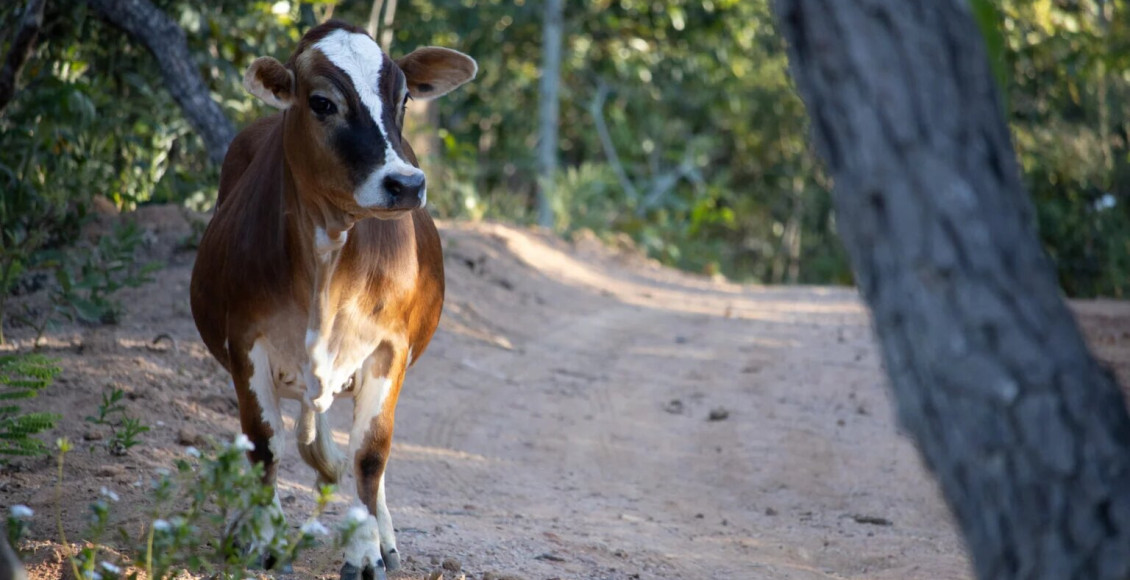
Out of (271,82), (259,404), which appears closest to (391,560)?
(259,404)

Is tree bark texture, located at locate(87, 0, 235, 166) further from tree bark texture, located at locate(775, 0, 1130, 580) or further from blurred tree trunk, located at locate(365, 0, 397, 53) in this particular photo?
tree bark texture, located at locate(775, 0, 1130, 580)

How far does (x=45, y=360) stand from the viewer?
Answer: 165 inches

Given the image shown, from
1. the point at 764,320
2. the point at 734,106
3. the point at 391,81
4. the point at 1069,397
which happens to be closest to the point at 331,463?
the point at 391,81

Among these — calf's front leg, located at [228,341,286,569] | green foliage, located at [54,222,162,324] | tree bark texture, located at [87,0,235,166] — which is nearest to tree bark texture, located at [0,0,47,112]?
tree bark texture, located at [87,0,235,166]

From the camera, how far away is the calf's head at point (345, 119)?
3.71 metres

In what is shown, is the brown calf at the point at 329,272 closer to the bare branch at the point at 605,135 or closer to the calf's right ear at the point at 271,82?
the calf's right ear at the point at 271,82

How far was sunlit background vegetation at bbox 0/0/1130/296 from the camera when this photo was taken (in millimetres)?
7691

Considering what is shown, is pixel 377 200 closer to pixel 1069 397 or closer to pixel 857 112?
pixel 857 112

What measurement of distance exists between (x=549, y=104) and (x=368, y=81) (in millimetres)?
11463

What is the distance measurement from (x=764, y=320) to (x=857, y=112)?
8092 mm

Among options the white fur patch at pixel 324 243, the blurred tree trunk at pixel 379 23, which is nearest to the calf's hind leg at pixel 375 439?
the white fur patch at pixel 324 243

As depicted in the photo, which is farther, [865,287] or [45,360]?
[45,360]

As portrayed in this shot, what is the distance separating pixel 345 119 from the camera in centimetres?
386

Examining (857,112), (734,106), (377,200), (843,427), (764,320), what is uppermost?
(857,112)
